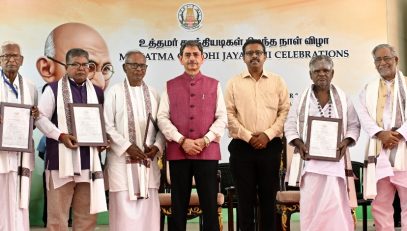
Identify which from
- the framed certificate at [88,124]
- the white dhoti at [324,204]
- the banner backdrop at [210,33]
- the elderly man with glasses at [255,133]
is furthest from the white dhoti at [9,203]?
the banner backdrop at [210,33]

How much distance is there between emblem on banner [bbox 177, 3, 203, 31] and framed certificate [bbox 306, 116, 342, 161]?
3.97 meters

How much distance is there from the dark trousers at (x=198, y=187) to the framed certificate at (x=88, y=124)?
67cm

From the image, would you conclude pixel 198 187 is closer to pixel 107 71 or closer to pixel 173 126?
pixel 173 126

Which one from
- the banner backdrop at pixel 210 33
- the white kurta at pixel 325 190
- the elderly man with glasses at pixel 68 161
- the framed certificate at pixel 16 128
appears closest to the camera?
the framed certificate at pixel 16 128

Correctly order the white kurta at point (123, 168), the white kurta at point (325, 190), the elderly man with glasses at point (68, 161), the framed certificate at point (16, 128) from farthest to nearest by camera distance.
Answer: the white kurta at point (123, 168) < the white kurta at point (325, 190) < the elderly man with glasses at point (68, 161) < the framed certificate at point (16, 128)

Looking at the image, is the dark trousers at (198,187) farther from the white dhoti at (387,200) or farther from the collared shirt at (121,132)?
the white dhoti at (387,200)

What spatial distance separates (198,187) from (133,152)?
2.06 feet

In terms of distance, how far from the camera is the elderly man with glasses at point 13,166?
4832 millimetres

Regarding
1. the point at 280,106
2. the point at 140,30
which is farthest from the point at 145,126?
the point at 140,30

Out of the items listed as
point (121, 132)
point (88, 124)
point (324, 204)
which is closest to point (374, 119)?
point (324, 204)

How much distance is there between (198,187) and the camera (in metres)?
5.00

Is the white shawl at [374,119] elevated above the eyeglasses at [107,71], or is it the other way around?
the eyeglasses at [107,71]

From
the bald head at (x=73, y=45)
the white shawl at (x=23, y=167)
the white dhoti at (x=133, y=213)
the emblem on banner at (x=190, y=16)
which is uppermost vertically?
the emblem on banner at (x=190, y=16)

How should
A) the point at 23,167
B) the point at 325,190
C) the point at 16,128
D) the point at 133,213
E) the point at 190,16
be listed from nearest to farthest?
1. the point at 16,128
2. the point at 23,167
3. the point at 325,190
4. the point at 133,213
5. the point at 190,16
